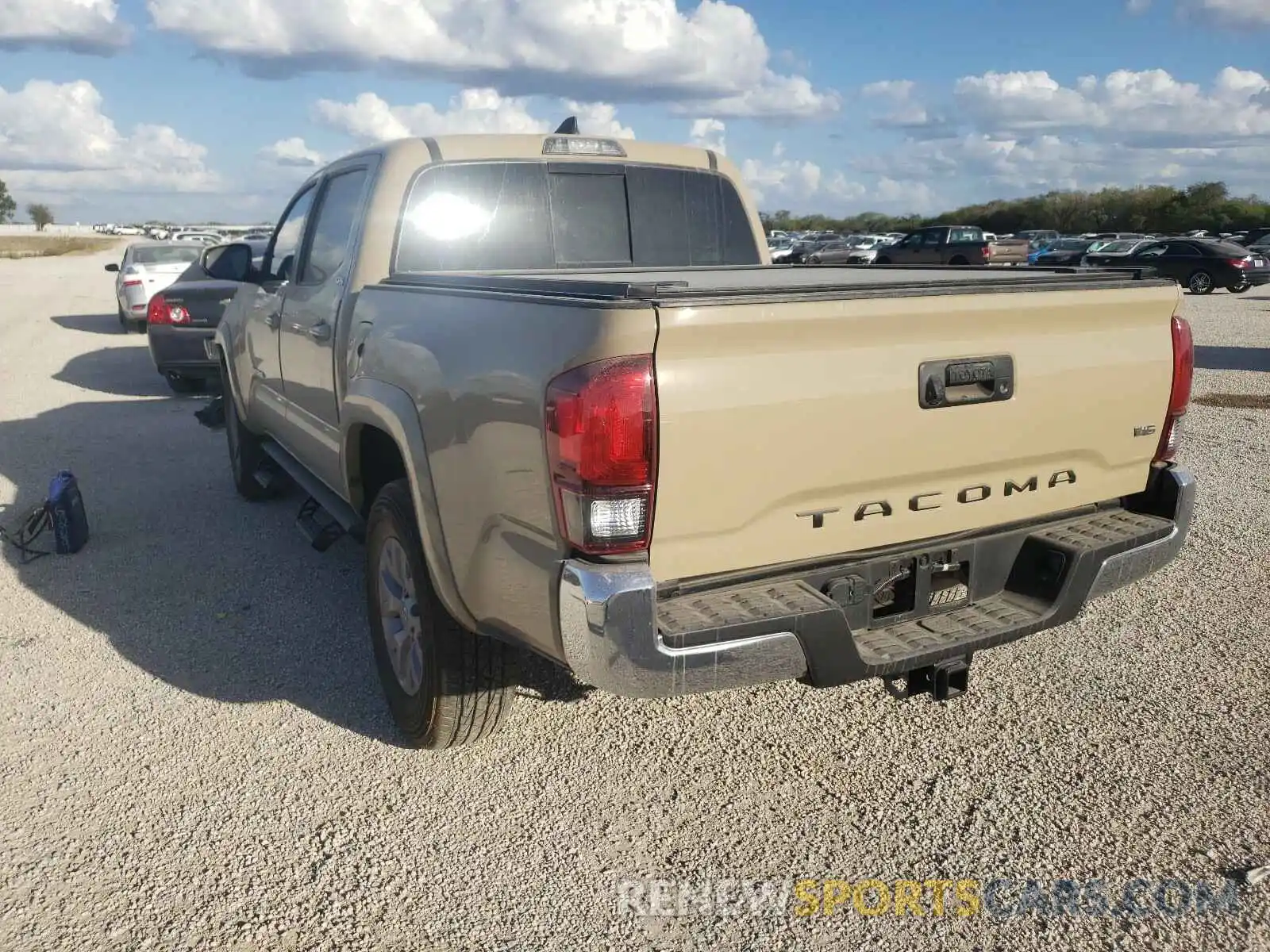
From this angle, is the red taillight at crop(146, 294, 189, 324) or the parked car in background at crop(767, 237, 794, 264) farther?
the parked car in background at crop(767, 237, 794, 264)

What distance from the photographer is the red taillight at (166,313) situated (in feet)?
35.3

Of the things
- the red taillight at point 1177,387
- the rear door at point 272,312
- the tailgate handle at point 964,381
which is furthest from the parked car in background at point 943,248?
the tailgate handle at point 964,381

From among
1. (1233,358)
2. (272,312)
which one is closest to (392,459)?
(272,312)

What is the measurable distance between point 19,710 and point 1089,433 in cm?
400

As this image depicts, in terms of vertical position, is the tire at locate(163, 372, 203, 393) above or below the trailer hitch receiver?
below

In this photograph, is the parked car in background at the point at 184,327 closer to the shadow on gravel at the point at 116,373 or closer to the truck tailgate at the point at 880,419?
the shadow on gravel at the point at 116,373

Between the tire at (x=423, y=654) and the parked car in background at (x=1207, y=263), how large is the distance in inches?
1041

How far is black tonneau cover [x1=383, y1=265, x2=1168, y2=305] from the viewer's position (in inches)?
102

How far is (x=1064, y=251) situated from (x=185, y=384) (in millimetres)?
32321

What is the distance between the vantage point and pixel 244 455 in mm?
6805

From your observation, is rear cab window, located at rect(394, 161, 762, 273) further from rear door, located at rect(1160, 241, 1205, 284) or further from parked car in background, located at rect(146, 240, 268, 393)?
rear door, located at rect(1160, 241, 1205, 284)

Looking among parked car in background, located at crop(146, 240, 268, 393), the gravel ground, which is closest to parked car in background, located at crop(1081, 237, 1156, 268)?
parked car in background, located at crop(146, 240, 268, 393)

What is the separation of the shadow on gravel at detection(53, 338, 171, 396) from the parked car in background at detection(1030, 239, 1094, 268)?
25.4m

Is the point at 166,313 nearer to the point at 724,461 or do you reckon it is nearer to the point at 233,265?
the point at 233,265
